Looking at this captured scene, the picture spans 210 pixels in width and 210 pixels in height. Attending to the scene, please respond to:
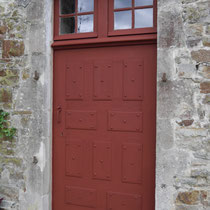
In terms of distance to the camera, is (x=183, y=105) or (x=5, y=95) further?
(x=5, y=95)

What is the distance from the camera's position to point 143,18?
9.08 feet

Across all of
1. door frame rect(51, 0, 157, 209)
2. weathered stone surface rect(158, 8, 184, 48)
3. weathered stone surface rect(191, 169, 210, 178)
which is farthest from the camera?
door frame rect(51, 0, 157, 209)

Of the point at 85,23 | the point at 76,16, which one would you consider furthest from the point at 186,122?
the point at 76,16

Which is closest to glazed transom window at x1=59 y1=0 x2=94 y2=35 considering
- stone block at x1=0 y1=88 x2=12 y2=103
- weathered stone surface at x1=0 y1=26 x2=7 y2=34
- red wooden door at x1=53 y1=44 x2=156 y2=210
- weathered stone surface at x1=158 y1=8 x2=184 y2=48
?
red wooden door at x1=53 y1=44 x2=156 y2=210

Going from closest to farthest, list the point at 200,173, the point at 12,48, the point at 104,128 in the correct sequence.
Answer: the point at 200,173
the point at 104,128
the point at 12,48

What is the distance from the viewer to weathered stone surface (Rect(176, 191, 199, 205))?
240 cm

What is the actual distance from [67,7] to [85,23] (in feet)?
1.18

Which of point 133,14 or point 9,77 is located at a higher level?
point 133,14

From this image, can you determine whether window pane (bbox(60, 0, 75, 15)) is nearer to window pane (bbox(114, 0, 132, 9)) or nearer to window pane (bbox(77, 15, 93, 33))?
window pane (bbox(77, 15, 93, 33))

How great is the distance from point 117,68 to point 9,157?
1.83 m

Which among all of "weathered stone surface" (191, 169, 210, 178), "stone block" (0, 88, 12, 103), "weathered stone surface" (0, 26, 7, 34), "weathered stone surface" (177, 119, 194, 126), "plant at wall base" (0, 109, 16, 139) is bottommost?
"weathered stone surface" (191, 169, 210, 178)

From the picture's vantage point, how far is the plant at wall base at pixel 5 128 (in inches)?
122

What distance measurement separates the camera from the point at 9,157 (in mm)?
3121

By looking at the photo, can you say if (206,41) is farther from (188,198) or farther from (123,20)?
(188,198)
